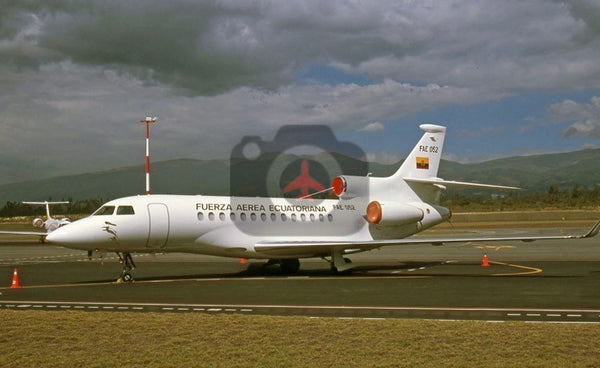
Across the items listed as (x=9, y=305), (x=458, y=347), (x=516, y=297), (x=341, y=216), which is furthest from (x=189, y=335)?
(x=341, y=216)

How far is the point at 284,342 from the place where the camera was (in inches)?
385

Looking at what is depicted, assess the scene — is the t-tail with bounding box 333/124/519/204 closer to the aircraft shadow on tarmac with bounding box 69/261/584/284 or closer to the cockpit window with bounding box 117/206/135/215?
the aircraft shadow on tarmac with bounding box 69/261/584/284

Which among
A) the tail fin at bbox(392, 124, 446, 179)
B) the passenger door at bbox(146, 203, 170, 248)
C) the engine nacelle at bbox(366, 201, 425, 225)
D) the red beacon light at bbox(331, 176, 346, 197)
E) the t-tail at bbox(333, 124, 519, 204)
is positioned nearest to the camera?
the passenger door at bbox(146, 203, 170, 248)

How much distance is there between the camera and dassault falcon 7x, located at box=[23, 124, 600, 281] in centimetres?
2147

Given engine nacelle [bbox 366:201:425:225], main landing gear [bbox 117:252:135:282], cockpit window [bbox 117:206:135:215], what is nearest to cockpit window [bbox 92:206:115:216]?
cockpit window [bbox 117:206:135:215]

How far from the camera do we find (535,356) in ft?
28.4

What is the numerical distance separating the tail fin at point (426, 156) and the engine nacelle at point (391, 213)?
203cm

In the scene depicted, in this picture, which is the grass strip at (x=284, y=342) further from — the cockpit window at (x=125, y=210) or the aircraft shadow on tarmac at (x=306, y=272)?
the aircraft shadow on tarmac at (x=306, y=272)

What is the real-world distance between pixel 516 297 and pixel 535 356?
7.74 m

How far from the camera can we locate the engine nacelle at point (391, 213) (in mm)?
26906

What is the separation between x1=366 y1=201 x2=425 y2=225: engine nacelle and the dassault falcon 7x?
0.04 metres

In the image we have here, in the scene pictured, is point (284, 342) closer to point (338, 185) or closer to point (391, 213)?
point (391, 213)

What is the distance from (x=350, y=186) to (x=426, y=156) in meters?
4.65

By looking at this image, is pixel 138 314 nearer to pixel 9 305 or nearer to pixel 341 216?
pixel 9 305
